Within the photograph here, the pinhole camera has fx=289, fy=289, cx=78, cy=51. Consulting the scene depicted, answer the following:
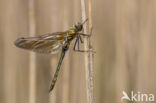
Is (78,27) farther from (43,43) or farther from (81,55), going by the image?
(81,55)

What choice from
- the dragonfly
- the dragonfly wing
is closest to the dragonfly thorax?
the dragonfly

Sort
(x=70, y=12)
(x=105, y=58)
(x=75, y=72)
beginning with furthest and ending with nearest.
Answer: (x=105, y=58) → (x=70, y=12) → (x=75, y=72)

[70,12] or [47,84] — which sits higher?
[70,12]

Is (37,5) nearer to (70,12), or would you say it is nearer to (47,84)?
(70,12)

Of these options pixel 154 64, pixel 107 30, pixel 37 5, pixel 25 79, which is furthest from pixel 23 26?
pixel 154 64

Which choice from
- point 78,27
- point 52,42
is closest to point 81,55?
point 52,42

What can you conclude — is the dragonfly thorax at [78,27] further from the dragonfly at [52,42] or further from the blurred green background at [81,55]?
the blurred green background at [81,55]
